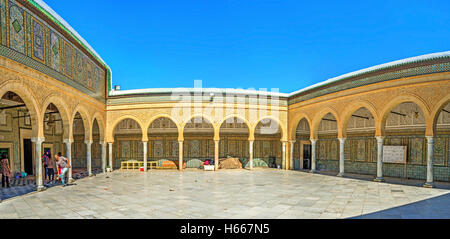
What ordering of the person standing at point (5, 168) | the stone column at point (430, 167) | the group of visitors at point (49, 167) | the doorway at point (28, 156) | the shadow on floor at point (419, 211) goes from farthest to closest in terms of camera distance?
the doorway at point (28, 156)
the stone column at point (430, 167)
the group of visitors at point (49, 167)
the person standing at point (5, 168)
the shadow on floor at point (419, 211)

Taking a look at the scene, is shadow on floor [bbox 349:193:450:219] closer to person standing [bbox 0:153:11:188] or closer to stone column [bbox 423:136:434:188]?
stone column [bbox 423:136:434:188]

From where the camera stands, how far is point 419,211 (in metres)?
6.54

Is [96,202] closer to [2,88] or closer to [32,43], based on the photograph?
[2,88]

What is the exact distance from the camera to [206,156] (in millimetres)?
19531

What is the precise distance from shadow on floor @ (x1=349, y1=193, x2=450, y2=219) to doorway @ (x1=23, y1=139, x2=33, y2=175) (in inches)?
663

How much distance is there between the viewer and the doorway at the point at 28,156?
554 inches

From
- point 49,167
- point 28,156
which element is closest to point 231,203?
point 49,167

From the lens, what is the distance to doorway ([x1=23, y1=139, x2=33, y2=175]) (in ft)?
46.2

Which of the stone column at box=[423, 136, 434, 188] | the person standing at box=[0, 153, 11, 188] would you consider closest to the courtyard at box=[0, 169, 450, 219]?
the stone column at box=[423, 136, 434, 188]

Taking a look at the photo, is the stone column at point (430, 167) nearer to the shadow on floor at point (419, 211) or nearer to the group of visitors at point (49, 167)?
the shadow on floor at point (419, 211)

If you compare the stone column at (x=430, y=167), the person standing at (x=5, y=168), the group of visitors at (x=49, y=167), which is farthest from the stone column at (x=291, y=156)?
the person standing at (x=5, y=168)

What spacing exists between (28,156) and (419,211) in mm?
18432

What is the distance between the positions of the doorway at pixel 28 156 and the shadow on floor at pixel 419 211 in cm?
1683
